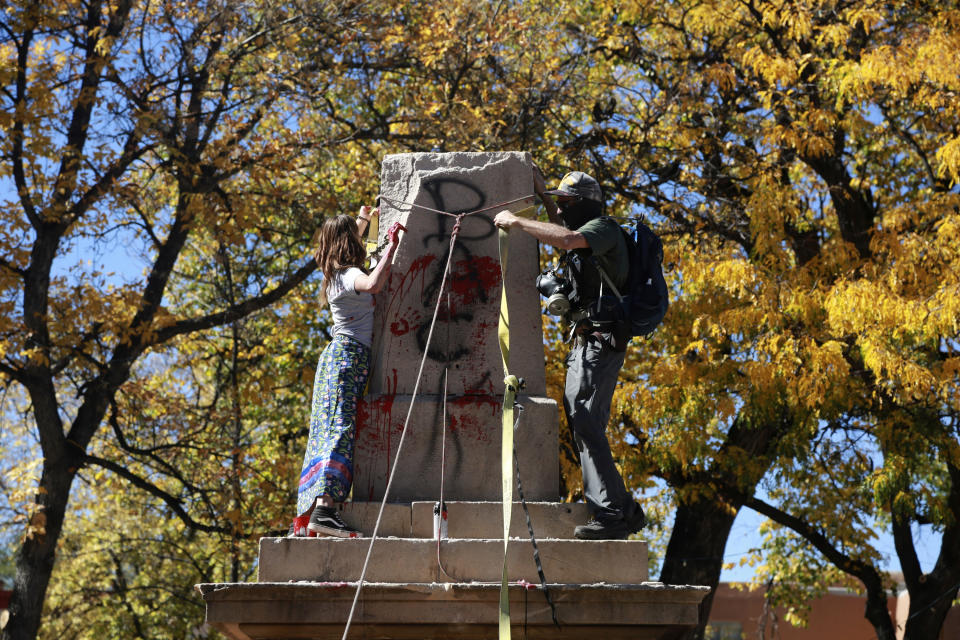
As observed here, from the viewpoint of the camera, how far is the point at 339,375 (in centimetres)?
533

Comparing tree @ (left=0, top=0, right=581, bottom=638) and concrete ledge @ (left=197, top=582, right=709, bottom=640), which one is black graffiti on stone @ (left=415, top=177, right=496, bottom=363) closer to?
concrete ledge @ (left=197, top=582, right=709, bottom=640)

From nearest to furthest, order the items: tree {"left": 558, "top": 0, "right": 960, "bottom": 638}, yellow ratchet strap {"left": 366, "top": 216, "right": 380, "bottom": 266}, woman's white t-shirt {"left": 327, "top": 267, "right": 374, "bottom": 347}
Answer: woman's white t-shirt {"left": 327, "top": 267, "right": 374, "bottom": 347}, yellow ratchet strap {"left": 366, "top": 216, "right": 380, "bottom": 266}, tree {"left": 558, "top": 0, "right": 960, "bottom": 638}

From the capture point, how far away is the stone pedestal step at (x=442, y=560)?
470 centimetres

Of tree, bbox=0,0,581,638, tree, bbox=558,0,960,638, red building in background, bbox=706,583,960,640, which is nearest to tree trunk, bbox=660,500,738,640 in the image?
tree, bbox=558,0,960,638

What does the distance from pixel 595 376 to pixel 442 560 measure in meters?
1.12

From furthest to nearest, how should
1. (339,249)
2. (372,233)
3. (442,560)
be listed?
1. (372,233)
2. (339,249)
3. (442,560)

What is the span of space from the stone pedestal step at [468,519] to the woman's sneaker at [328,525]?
11cm

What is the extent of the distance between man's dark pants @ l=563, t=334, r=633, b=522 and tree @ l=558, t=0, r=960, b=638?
4.76m

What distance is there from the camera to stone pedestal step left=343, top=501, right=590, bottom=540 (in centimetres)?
502

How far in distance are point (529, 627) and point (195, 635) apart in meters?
15.2

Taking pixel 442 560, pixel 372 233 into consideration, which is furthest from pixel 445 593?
pixel 372 233

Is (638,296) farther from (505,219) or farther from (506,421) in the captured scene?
(506,421)

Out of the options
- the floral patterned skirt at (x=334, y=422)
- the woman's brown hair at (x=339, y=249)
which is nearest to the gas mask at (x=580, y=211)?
the woman's brown hair at (x=339, y=249)

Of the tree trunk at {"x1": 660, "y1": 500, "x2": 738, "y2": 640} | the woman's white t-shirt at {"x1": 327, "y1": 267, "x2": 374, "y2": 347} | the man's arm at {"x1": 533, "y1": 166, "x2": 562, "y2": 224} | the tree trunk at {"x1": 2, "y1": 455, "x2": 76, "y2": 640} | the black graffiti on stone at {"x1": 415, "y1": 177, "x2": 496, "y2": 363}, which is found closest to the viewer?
the woman's white t-shirt at {"x1": 327, "y1": 267, "x2": 374, "y2": 347}
